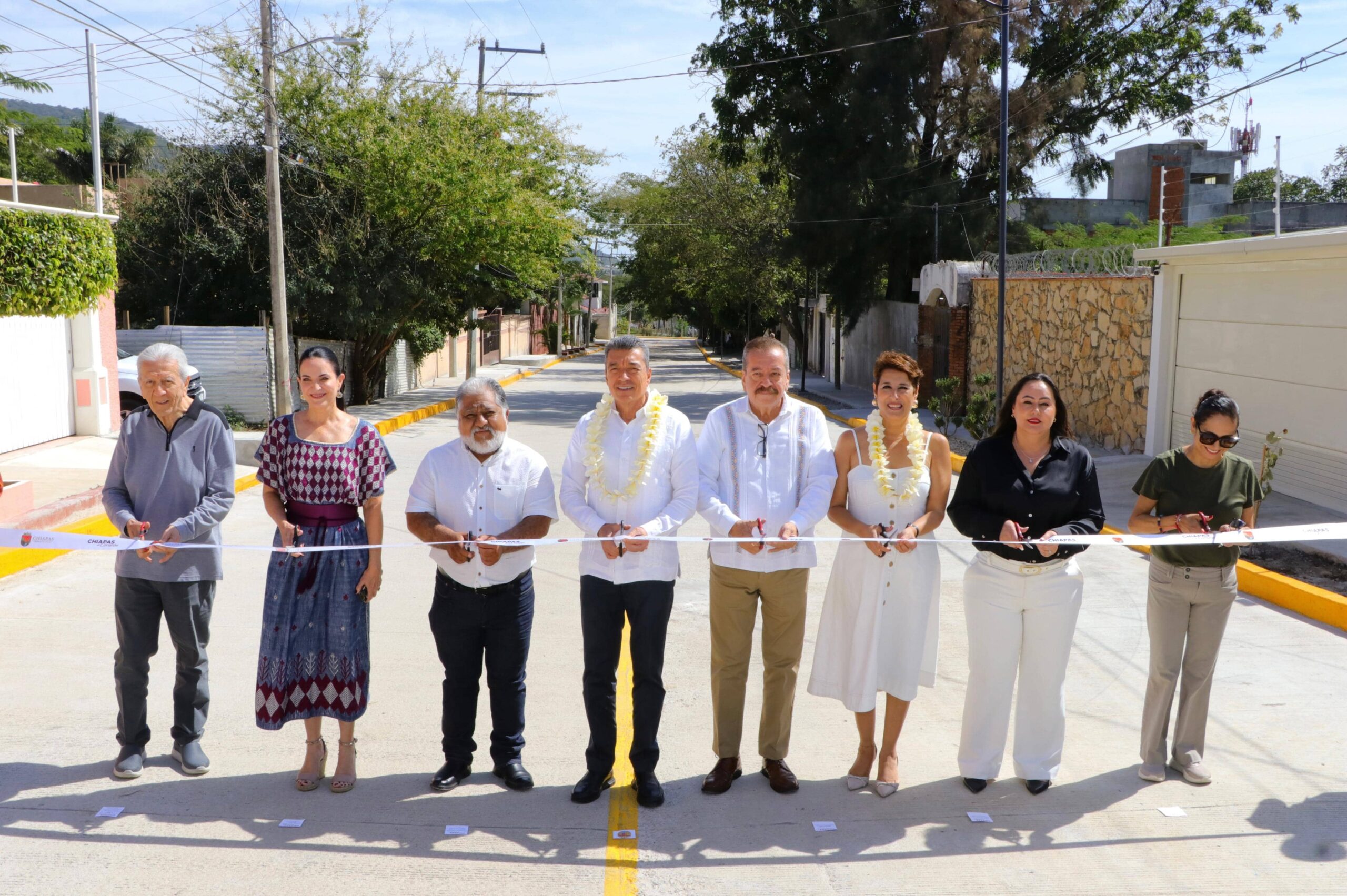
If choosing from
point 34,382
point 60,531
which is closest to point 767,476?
point 60,531

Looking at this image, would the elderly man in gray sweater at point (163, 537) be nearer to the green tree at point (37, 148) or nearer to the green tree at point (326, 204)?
the green tree at point (326, 204)

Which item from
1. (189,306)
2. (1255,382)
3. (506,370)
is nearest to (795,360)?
(506,370)

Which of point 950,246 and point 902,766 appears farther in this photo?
point 950,246

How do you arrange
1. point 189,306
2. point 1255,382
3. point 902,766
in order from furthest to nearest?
point 189,306
point 1255,382
point 902,766

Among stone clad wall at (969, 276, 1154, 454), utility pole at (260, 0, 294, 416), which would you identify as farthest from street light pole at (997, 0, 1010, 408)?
utility pole at (260, 0, 294, 416)

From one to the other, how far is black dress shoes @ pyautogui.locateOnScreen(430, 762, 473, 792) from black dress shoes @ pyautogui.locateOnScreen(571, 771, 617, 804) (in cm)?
48

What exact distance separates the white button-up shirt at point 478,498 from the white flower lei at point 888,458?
138 centimetres

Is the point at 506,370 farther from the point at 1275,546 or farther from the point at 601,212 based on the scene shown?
the point at 1275,546

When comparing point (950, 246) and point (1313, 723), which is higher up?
point (950, 246)

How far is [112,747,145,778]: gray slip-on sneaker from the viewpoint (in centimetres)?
473

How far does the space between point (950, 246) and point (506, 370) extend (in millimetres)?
18205

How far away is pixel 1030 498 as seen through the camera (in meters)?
4.62

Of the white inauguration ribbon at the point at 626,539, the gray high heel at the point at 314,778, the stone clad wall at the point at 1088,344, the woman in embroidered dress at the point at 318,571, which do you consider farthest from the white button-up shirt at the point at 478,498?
the stone clad wall at the point at 1088,344

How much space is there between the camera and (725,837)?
429cm
